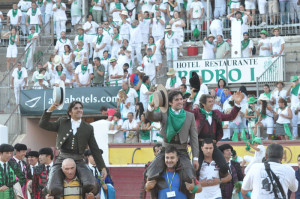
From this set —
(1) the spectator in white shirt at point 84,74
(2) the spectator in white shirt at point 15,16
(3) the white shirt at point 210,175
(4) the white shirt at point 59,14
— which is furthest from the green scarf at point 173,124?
(2) the spectator in white shirt at point 15,16

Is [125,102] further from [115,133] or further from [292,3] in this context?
[292,3]

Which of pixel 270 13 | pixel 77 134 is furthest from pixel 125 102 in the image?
pixel 77 134

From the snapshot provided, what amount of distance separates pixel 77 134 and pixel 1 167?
255 centimetres

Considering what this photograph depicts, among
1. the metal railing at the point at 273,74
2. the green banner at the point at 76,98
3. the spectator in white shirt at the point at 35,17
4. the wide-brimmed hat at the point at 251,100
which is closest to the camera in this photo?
the wide-brimmed hat at the point at 251,100

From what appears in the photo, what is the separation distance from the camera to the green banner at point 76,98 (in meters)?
24.2

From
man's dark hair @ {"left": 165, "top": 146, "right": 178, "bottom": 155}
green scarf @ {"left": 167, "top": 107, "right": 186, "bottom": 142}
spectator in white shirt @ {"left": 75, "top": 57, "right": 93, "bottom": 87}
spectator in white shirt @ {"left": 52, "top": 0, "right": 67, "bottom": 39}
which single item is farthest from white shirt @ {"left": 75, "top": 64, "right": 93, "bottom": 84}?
man's dark hair @ {"left": 165, "top": 146, "right": 178, "bottom": 155}

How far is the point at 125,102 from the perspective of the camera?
22.9 meters

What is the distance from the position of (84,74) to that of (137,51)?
6.44ft

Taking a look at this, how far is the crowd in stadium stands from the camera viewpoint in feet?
67.5

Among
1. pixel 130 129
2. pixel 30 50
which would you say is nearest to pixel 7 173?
pixel 130 129

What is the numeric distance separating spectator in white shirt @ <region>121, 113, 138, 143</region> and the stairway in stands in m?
0.79

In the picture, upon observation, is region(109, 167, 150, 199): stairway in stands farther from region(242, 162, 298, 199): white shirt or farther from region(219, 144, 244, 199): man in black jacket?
region(242, 162, 298, 199): white shirt

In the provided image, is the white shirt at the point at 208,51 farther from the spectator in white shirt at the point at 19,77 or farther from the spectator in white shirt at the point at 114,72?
the spectator in white shirt at the point at 19,77

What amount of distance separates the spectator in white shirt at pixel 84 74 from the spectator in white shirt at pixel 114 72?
2.27 ft
